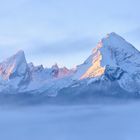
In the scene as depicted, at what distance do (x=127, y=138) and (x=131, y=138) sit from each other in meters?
2.93

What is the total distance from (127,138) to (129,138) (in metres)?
0.93

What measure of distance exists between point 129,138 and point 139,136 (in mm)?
3866

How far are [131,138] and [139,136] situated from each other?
103 inches

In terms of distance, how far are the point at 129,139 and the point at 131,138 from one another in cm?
676

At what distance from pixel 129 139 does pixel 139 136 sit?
7644 millimetres

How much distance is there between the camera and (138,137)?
7756 inches

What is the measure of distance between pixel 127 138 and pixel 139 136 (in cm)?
476

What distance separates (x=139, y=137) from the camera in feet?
641

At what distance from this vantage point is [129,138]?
644 feet

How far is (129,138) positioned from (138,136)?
4.56 meters

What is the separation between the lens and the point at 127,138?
195750mm

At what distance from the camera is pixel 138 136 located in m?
200

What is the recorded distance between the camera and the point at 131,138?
650 ft
